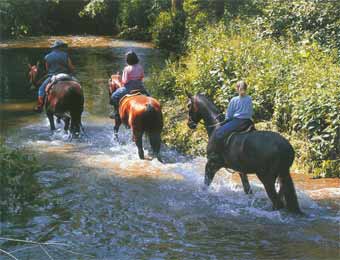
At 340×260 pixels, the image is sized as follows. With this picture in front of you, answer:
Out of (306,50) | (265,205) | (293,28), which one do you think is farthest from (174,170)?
(293,28)

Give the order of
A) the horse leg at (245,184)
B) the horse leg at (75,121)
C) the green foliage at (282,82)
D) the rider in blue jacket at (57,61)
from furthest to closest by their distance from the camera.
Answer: the rider in blue jacket at (57,61)
the horse leg at (75,121)
the green foliage at (282,82)
the horse leg at (245,184)

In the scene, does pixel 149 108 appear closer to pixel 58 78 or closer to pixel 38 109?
pixel 58 78

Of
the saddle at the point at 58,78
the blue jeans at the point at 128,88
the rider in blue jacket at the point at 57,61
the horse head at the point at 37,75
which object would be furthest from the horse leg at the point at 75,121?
the horse head at the point at 37,75

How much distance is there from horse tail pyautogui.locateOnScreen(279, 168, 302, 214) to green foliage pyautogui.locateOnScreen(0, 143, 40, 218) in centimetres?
376

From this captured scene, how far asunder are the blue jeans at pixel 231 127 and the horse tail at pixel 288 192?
112 centimetres

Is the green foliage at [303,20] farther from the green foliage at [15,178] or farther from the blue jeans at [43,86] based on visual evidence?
the green foliage at [15,178]

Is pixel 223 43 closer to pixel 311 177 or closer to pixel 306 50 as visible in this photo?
pixel 306 50

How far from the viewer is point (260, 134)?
27.6ft

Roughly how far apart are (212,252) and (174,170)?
4.00 m

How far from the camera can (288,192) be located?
Answer: 27.2ft

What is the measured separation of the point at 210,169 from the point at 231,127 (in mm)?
1040

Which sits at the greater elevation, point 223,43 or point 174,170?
point 223,43

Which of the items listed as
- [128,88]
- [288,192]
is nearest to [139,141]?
[128,88]

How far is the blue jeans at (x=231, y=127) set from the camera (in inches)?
355
